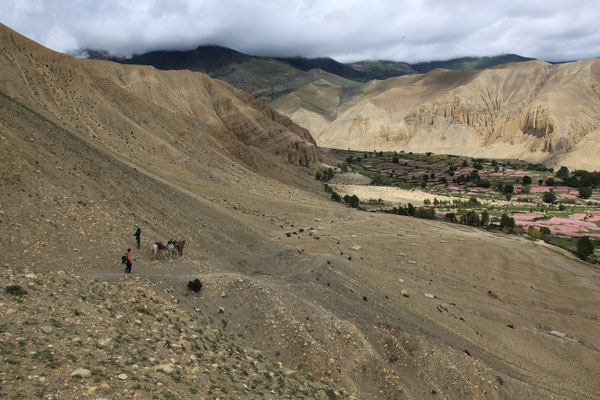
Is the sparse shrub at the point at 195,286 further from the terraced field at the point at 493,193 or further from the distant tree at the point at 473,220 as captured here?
the distant tree at the point at 473,220

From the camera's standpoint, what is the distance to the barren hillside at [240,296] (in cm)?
1059

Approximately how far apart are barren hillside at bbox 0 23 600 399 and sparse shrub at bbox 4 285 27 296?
59 mm

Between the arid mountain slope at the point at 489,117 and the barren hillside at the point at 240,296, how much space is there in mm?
105899

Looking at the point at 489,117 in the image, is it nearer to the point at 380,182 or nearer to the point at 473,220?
the point at 380,182

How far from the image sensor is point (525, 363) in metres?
18.8

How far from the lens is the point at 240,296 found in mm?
17078

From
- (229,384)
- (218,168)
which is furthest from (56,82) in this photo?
(229,384)

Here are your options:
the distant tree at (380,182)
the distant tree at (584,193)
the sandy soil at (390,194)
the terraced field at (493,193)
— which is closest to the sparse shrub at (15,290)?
the terraced field at (493,193)

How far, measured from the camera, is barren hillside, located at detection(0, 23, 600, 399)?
34.7 feet

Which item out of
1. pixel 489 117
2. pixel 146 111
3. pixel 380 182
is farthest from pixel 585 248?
pixel 489 117

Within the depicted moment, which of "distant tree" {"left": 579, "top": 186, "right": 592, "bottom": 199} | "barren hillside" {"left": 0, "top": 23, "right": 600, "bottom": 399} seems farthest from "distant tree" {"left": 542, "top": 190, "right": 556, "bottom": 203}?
"barren hillside" {"left": 0, "top": 23, "right": 600, "bottom": 399}

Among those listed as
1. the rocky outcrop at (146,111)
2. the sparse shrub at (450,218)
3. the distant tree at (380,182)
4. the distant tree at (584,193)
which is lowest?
the sparse shrub at (450,218)

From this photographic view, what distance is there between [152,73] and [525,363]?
80.3 m

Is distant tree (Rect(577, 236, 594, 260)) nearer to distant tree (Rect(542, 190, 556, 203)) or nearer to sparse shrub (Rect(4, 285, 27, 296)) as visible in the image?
distant tree (Rect(542, 190, 556, 203))
